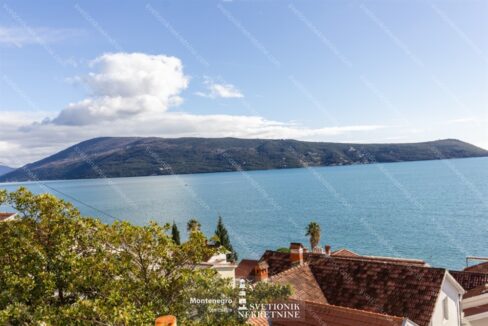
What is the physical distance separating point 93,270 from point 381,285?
48.2 feet

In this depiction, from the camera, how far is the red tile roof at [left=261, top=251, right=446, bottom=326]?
18.5m

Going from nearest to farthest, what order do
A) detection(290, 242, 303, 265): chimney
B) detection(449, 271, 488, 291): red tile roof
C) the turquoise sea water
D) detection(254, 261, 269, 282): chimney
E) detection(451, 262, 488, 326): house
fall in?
1. detection(254, 261, 269, 282): chimney
2. detection(451, 262, 488, 326): house
3. detection(290, 242, 303, 265): chimney
4. detection(449, 271, 488, 291): red tile roof
5. the turquoise sea water

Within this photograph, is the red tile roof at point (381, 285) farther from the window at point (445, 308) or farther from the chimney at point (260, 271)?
the chimney at point (260, 271)

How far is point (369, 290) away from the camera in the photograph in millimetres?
20594

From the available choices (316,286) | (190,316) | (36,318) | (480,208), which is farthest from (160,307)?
(480,208)

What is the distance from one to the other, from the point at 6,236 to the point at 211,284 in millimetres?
6744

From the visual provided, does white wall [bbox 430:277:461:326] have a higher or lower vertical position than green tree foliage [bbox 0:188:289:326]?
lower

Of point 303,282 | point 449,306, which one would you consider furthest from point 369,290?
point 449,306

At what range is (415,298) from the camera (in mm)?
18812

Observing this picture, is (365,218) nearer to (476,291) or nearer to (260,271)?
(476,291)

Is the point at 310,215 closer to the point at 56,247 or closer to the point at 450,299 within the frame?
the point at 450,299

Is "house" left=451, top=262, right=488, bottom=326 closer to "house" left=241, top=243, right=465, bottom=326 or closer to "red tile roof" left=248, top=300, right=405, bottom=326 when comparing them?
"house" left=241, top=243, right=465, bottom=326

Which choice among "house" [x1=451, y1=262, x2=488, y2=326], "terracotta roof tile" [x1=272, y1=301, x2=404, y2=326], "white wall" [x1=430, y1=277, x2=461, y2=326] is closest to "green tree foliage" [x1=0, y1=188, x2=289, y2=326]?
"terracotta roof tile" [x1=272, y1=301, x2=404, y2=326]

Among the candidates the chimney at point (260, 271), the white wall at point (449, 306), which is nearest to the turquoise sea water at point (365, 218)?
the chimney at point (260, 271)
